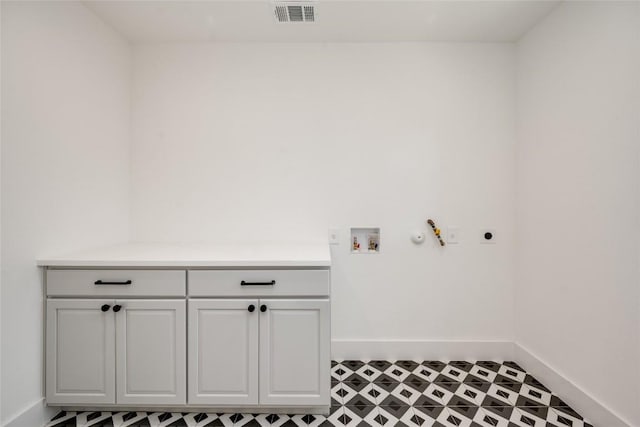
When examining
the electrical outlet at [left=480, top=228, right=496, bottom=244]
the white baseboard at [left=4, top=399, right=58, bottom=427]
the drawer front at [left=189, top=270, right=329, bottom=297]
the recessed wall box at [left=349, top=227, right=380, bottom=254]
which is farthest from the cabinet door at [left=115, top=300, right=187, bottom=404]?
the electrical outlet at [left=480, top=228, right=496, bottom=244]

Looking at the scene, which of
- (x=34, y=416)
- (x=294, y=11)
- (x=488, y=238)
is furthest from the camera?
(x=488, y=238)

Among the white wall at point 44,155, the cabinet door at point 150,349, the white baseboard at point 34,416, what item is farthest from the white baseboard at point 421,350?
the white wall at point 44,155

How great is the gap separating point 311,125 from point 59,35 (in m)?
1.50

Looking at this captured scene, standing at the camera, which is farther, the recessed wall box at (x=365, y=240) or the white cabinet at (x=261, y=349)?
the recessed wall box at (x=365, y=240)

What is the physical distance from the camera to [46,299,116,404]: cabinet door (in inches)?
61.0

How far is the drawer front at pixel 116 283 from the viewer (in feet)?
5.08

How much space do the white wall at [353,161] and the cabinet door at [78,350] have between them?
0.72 m

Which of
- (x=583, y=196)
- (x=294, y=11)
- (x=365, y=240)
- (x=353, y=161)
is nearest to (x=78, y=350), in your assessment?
(x=365, y=240)

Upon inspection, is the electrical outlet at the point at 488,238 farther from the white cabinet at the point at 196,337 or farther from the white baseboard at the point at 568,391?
the white cabinet at the point at 196,337

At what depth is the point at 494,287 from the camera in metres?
2.18

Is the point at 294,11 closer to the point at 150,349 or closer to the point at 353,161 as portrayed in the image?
the point at 353,161

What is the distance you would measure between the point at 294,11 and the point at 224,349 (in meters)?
1.99

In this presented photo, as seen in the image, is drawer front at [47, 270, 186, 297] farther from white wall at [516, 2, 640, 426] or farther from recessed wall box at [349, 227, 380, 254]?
white wall at [516, 2, 640, 426]

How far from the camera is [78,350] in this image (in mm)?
1553
